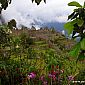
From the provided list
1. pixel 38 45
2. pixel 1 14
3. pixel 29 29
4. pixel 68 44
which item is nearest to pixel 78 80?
pixel 1 14

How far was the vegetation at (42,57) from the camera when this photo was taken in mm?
2994

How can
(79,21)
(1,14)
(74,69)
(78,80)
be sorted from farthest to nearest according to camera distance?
(74,69) < (78,80) < (1,14) < (79,21)

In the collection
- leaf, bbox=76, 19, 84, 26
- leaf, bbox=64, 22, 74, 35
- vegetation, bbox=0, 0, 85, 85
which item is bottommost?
vegetation, bbox=0, 0, 85, 85

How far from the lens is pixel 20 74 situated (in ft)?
30.0

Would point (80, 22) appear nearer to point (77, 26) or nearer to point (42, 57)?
point (77, 26)

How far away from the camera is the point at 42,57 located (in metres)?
13.0

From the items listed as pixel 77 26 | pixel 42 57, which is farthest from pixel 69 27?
pixel 42 57

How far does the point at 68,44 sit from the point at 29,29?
3102 mm

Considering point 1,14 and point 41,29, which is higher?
point 1,14

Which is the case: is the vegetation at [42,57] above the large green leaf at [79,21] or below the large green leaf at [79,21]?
below

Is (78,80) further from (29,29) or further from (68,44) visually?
(29,29)

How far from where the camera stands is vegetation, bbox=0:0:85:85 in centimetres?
299

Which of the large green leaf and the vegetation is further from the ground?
the large green leaf

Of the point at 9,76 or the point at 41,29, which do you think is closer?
the point at 9,76
